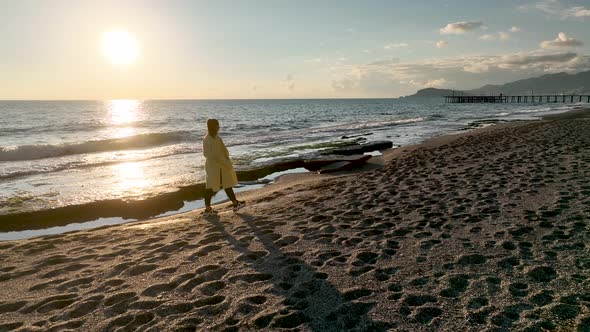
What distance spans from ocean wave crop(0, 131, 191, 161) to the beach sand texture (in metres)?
16.4

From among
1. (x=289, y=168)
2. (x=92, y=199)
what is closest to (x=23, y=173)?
(x=92, y=199)

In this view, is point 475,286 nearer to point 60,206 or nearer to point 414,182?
point 414,182

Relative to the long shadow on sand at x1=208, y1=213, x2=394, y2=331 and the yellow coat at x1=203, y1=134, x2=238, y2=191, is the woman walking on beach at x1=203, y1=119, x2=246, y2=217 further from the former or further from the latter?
the long shadow on sand at x1=208, y1=213, x2=394, y2=331

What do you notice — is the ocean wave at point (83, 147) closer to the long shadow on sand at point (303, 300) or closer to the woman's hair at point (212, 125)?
the woman's hair at point (212, 125)

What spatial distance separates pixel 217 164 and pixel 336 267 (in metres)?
4.05

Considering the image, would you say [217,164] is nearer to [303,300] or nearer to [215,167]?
[215,167]

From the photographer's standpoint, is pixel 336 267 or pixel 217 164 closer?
pixel 336 267

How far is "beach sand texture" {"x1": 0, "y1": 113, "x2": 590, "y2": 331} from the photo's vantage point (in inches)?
142

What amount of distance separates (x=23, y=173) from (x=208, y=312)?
14.4 metres

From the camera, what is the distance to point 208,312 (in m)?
3.81

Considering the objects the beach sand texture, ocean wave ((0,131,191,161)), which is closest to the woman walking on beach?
the beach sand texture

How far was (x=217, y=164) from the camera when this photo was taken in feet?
25.9

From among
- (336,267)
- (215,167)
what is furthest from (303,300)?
(215,167)

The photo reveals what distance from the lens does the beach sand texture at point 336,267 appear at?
3598 millimetres
